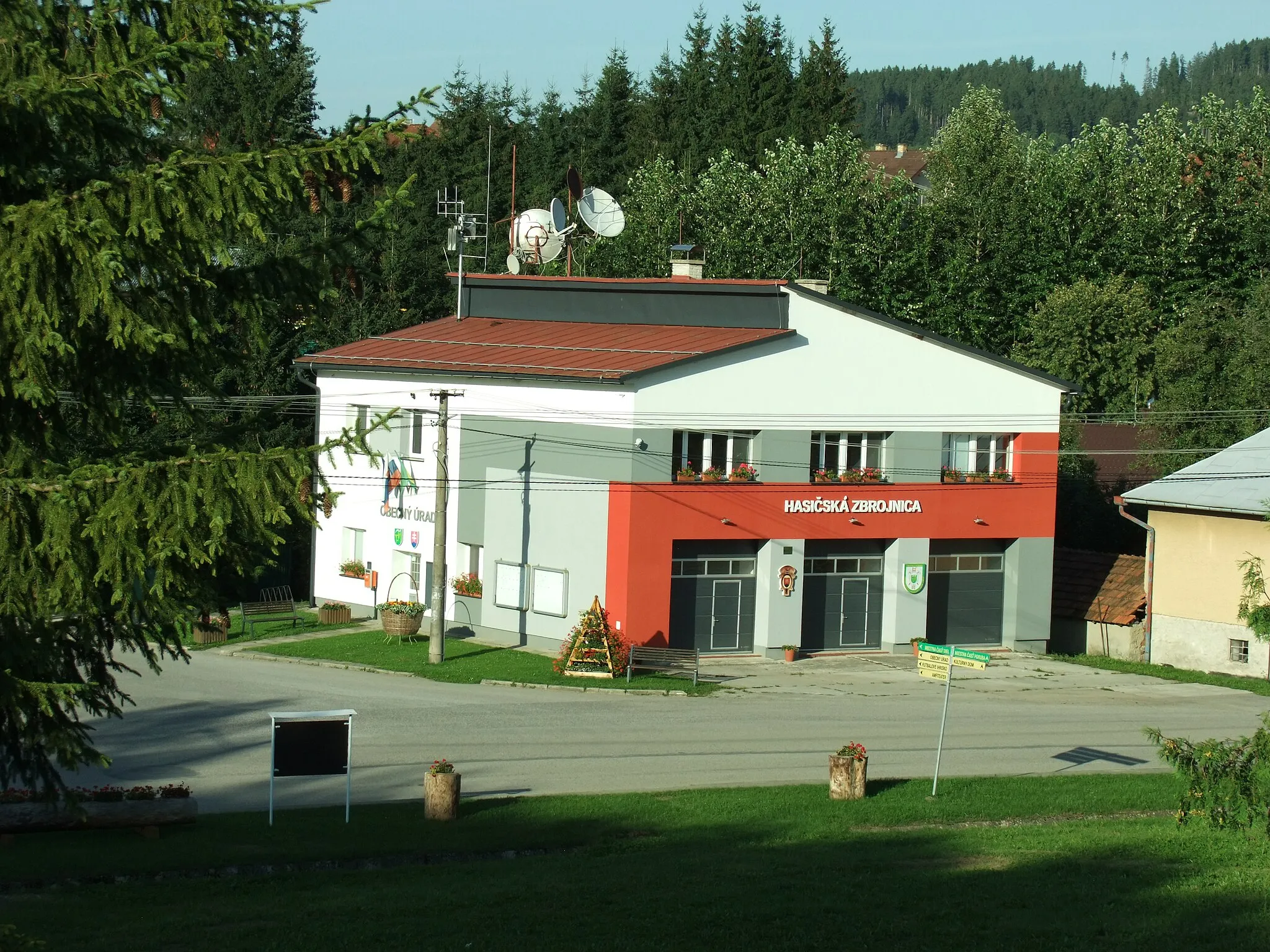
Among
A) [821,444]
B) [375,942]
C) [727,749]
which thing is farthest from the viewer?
[821,444]

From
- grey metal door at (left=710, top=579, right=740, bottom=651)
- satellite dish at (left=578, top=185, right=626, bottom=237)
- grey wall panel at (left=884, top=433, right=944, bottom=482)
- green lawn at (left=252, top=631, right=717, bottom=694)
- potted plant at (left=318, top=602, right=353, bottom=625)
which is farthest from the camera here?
satellite dish at (left=578, top=185, right=626, bottom=237)

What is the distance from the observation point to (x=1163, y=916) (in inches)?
461

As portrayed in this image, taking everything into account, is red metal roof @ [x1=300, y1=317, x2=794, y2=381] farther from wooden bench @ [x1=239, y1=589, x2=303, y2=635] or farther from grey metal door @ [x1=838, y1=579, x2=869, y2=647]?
wooden bench @ [x1=239, y1=589, x2=303, y2=635]

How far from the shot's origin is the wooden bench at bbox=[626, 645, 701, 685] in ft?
103

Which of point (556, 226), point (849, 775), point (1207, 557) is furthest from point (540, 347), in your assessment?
point (849, 775)

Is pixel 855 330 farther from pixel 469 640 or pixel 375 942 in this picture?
pixel 375 942

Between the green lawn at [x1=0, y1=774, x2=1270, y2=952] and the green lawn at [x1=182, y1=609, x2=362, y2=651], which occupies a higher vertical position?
the green lawn at [x1=0, y1=774, x2=1270, y2=952]

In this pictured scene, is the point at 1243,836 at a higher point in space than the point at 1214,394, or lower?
lower

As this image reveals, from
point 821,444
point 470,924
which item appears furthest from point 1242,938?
point 821,444

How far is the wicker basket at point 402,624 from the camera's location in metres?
36.0

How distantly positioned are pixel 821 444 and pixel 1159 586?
31.1 feet

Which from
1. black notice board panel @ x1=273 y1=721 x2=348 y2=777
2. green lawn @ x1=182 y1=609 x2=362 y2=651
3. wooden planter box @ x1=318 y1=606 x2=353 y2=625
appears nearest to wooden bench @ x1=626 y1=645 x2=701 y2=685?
green lawn @ x1=182 y1=609 x2=362 y2=651

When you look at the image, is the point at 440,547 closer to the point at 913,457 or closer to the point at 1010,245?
the point at 913,457

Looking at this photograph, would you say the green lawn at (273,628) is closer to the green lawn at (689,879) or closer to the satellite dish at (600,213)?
the satellite dish at (600,213)
